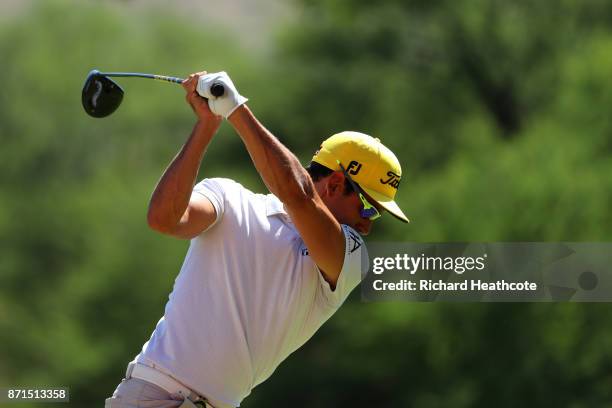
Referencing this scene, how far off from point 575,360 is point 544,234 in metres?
2.06

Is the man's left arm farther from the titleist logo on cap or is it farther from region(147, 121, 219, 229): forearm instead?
the titleist logo on cap

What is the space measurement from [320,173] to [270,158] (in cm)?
51

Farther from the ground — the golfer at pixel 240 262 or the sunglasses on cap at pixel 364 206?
the sunglasses on cap at pixel 364 206


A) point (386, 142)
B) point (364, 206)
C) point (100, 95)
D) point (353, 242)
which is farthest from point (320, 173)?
point (386, 142)

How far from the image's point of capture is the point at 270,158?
3.36 metres

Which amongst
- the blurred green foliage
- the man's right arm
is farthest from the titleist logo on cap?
the blurred green foliage

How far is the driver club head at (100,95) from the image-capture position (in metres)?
4.06

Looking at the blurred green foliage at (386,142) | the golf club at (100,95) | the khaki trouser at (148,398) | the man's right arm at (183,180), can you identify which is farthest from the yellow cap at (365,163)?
the blurred green foliage at (386,142)

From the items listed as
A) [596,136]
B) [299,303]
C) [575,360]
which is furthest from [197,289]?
[596,136]

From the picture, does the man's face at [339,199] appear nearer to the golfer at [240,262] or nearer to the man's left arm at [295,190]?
the golfer at [240,262]

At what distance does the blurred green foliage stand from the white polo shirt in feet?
45.9

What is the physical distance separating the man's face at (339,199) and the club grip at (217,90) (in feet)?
2.01

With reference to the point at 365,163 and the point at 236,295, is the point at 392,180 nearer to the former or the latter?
the point at 365,163

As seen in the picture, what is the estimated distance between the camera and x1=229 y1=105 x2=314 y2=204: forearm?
132 inches
